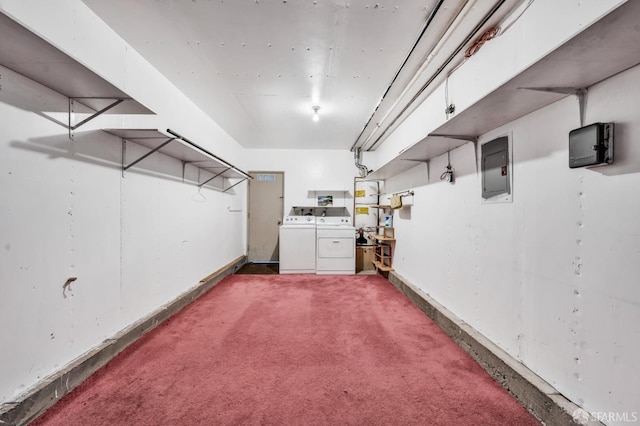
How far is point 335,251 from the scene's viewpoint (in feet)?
13.7

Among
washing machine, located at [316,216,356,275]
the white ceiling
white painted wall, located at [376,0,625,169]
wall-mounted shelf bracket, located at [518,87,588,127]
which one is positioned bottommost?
washing machine, located at [316,216,356,275]

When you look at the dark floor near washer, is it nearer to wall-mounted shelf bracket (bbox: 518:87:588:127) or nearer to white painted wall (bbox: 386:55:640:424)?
white painted wall (bbox: 386:55:640:424)

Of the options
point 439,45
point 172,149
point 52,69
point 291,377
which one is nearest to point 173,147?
point 172,149

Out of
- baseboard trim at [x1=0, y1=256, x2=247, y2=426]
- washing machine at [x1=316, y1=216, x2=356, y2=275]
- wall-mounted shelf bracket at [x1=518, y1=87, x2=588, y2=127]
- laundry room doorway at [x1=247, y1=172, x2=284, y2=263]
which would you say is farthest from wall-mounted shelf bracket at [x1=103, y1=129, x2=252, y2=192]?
wall-mounted shelf bracket at [x1=518, y1=87, x2=588, y2=127]

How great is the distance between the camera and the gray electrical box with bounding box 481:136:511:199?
1570 millimetres

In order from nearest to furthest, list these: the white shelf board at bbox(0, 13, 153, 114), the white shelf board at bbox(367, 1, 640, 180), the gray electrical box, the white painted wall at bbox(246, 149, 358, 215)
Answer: the white shelf board at bbox(367, 1, 640, 180) → the white shelf board at bbox(0, 13, 153, 114) → the gray electrical box → the white painted wall at bbox(246, 149, 358, 215)

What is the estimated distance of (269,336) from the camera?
2.06 metres

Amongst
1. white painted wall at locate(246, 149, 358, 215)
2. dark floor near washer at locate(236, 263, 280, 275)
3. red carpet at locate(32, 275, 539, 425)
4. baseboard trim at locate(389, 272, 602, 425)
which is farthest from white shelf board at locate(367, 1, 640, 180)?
dark floor near washer at locate(236, 263, 280, 275)

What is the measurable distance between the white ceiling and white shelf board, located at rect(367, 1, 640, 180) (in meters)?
0.66

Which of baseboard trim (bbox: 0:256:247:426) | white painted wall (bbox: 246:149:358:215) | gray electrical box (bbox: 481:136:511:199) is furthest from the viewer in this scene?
white painted wall (bbox: 246:149:358:215)

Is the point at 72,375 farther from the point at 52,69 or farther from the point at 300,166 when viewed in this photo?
the point at 300,166

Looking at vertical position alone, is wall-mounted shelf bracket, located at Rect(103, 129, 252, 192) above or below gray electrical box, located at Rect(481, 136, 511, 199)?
above

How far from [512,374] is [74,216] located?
109 inches

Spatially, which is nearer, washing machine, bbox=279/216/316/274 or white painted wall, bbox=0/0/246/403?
white painted wall, bbox=0/0/246/403
